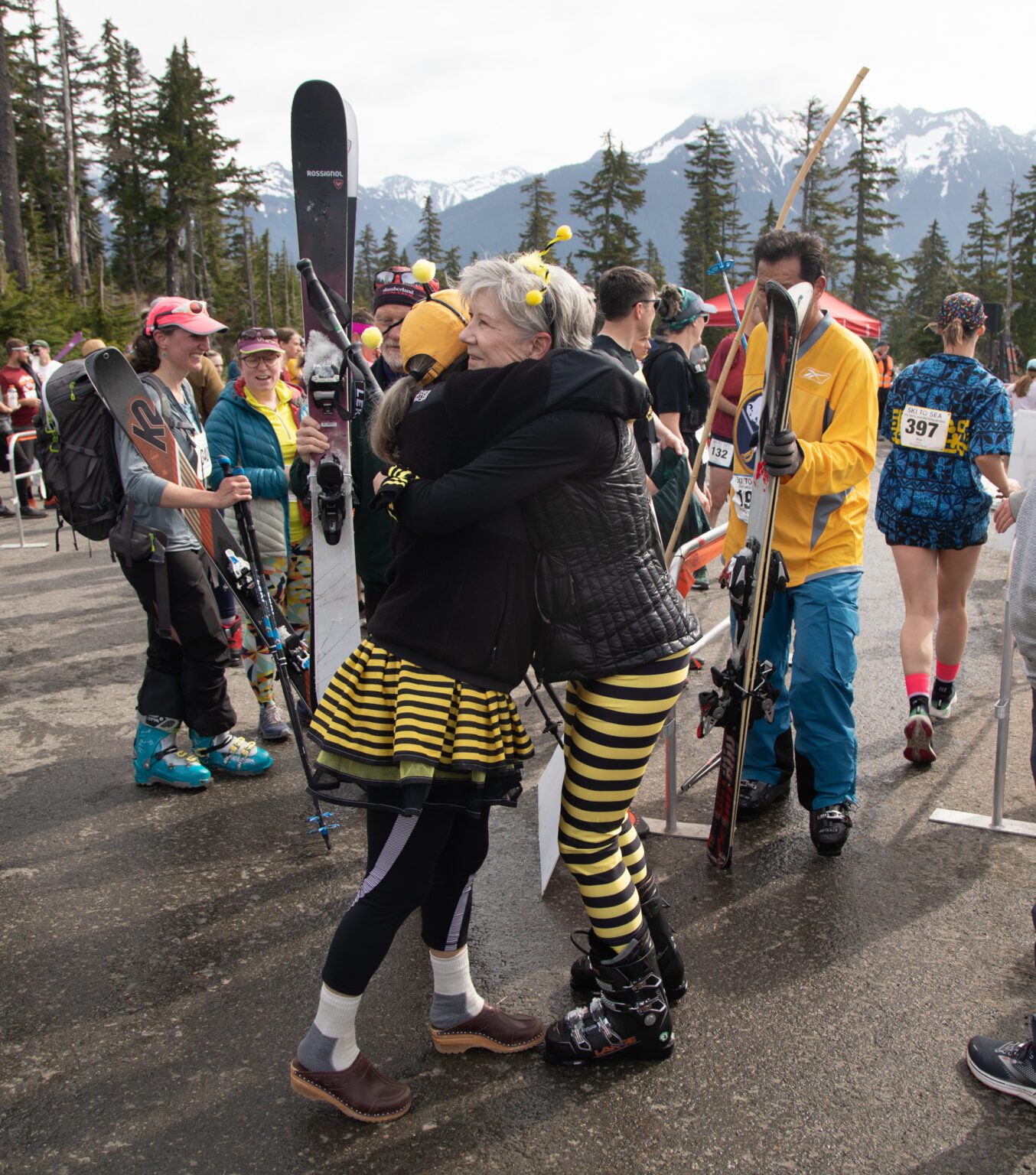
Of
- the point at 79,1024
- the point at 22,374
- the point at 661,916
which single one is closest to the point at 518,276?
the point at 661,916

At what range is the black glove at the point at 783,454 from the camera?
2.95m

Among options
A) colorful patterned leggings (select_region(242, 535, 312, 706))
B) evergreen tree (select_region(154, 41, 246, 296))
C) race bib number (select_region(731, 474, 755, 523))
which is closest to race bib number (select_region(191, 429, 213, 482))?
colorful patterned leggings (select_region(242, 535, 312, 706))

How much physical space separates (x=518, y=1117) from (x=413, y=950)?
78 centimetres

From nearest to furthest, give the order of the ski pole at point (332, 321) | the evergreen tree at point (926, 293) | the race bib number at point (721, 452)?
the ski pole at point (332, 321) < the race bib number at point (721, 452) < the evergreen tree at point (926, 293)

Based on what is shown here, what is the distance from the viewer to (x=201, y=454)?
4055 mm

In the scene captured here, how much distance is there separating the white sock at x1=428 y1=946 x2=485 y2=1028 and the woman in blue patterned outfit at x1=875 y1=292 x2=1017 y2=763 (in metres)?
2.56

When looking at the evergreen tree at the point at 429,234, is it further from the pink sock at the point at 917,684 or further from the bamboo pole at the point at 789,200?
the bamboo pole at the point at 789,200

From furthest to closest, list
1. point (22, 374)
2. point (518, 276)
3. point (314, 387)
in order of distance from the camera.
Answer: point (22, 374), point (314, 387), point (518, 276)

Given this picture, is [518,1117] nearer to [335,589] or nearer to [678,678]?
[678,678]

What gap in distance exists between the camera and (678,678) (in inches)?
88.4

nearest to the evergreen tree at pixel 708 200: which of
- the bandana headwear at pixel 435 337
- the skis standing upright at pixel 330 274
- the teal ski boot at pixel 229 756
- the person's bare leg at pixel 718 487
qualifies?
the person's bare leg at pixel 718 487

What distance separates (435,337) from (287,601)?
2.75m

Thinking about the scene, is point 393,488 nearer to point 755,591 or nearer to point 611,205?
point 755,591

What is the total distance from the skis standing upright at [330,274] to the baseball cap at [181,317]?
419mm
